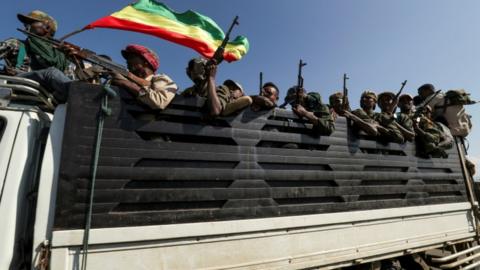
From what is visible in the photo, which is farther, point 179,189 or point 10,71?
point 10,71

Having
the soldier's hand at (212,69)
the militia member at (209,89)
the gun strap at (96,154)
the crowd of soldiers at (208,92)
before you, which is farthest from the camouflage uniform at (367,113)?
the gun strap at (96,154)

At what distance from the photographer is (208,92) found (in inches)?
85.9

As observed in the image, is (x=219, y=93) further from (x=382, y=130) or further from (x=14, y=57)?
(x=14, y=57)

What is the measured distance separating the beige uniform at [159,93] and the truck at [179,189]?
2.8 inches

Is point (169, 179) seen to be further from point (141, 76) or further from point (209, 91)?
point (141, 76)

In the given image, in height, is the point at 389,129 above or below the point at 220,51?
below

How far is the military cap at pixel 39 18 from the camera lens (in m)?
2.86

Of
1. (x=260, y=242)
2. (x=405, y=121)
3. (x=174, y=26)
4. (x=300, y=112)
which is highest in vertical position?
(x=174, y=26)

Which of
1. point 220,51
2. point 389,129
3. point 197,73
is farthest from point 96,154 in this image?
point 389,129

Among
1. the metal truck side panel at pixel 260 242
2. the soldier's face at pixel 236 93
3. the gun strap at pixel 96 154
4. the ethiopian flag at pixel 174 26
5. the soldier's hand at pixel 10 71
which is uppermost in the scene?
the ethiopian flag at pixel 174 26

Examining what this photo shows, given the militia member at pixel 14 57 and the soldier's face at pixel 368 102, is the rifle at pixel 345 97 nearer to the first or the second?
the soldier's face at pixel 368 102

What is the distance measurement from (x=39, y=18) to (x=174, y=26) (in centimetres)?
174

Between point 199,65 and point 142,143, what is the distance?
3.92 ft

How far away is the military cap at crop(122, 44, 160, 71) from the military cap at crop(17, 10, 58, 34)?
3.70ft
